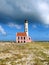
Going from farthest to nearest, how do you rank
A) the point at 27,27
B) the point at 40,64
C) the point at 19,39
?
the point at 27,27
the point at 19,39
the point at 40,64

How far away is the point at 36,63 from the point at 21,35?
80913 millimetres

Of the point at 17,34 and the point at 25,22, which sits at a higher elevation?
the point at 25,22

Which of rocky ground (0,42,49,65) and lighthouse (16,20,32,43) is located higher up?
lighthouse (16,20,32,43)

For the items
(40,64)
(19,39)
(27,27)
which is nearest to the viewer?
(40,64)

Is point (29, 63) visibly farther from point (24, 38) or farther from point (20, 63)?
point (24, 38)

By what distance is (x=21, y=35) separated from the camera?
122750mm

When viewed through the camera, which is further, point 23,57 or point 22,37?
point 22,37

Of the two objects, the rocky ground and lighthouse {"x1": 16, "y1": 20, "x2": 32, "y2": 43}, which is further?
lighthouse {"x1": 16, "y1": 20, "x2": 32, "y2": 43}

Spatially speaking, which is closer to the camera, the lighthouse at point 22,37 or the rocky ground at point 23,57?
the rocky ground at point 23,57

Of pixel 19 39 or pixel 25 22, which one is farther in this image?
pixel 25 22

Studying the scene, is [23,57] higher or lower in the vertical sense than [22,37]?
lower

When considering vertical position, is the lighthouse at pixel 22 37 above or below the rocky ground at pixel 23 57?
above

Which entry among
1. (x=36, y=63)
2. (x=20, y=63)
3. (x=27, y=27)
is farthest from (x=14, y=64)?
(x=27, y=27)

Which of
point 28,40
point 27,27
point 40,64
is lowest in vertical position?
point 40,64
